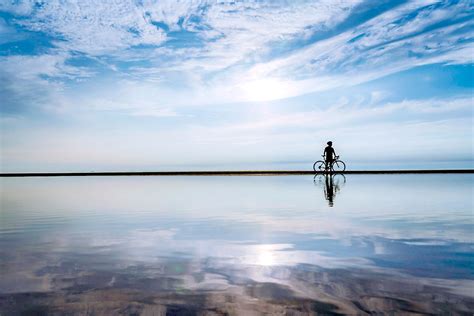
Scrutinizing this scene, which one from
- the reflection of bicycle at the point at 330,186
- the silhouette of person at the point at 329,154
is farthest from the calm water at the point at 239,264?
the silhouette of person at the point at 329,154

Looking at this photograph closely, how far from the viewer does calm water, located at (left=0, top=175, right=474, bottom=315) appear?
12.8 feet

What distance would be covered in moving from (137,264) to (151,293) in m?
1.42

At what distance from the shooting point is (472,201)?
45.1 ft

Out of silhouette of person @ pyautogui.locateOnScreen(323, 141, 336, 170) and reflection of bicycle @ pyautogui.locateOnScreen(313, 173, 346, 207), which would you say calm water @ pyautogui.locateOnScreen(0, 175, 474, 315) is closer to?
reflection of bicycle @ pyautogui.locateOnScreen(313, 173, 346, 207)

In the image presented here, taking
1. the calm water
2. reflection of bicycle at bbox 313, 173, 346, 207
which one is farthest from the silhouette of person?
the calm water

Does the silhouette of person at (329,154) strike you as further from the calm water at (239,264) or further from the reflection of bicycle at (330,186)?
the calm water at (239,264)

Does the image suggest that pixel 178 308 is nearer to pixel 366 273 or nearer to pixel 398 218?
pixel 366 273

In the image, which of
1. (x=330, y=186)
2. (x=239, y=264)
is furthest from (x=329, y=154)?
(x=239, y=264)

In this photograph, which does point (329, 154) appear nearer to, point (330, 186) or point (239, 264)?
point (330, 186)

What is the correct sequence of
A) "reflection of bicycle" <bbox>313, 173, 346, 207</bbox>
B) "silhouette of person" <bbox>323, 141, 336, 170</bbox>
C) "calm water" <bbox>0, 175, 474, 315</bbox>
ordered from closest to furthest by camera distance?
"calm water" <bbox>0, 175, 474, 315</bbox> → "reflection of bicycle" <bbox>313, 173, 346, 207</bbox> → "silhouette of person" <bbox>323, 141, 336, 170</bbox>

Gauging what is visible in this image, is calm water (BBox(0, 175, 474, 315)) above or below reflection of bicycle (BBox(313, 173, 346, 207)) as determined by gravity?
below

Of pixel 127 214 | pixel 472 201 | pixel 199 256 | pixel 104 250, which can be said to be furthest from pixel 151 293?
pixel 472 201

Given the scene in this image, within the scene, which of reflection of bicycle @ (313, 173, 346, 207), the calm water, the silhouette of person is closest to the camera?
the calm water

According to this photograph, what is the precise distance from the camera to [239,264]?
5465 millimetres
